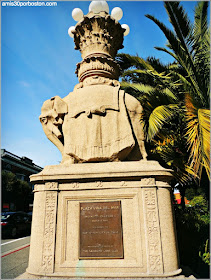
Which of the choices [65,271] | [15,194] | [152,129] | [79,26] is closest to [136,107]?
[152,129]

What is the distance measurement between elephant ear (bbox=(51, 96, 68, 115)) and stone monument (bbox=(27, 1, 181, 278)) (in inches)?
0.9

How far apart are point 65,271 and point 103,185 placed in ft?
4.99

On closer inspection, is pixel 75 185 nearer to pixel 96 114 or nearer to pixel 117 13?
pixel 96 114

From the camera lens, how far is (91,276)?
3.38m

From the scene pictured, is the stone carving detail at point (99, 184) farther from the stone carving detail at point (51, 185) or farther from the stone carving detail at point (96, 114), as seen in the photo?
the stone carving detail at point (51, 185)

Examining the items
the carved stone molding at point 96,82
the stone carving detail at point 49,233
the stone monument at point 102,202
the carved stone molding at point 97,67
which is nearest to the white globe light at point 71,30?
the carved stone molding at point 97,67

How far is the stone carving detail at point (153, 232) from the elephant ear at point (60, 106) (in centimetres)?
264

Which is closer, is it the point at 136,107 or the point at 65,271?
the point at 65,271

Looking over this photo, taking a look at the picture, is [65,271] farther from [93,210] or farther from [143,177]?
[143,177]

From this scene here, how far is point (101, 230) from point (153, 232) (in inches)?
34.5

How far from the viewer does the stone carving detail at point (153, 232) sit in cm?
341

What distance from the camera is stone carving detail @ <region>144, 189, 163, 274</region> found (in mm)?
3410

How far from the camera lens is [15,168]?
32094 millimetres

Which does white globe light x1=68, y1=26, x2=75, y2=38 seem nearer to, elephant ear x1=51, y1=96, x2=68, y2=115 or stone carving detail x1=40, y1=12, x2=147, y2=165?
stone carving detail x1=40, y1=12, x2=147, y2=165
